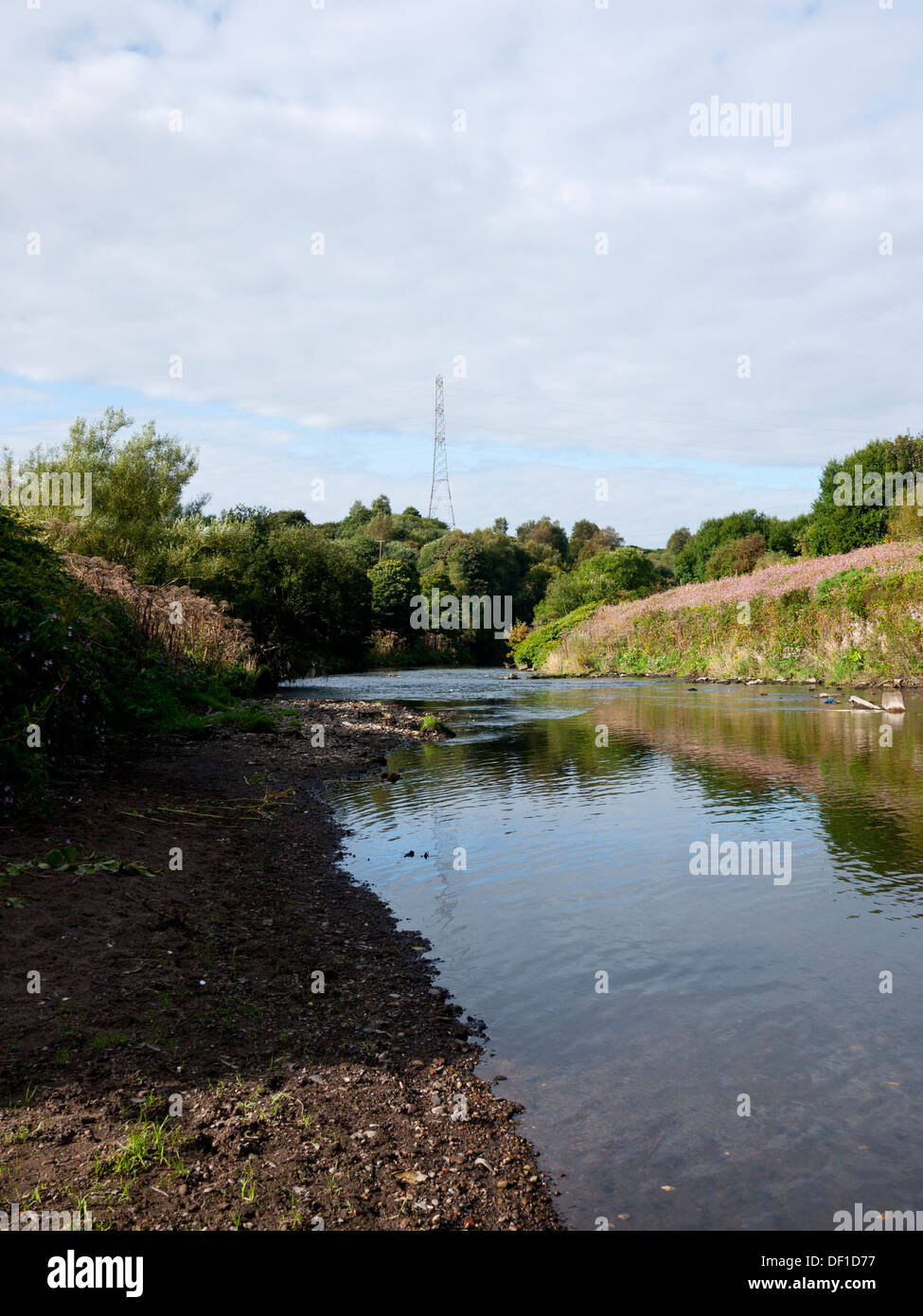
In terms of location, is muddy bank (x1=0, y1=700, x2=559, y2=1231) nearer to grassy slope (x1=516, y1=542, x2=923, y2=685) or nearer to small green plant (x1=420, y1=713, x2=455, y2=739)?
small green plant (x1=420, y1=713, x2=455, y2=739)

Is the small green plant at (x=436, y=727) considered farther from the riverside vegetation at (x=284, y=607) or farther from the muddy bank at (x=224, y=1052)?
the muddy bank at (x=224, y=1052)

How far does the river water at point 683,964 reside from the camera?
4.29 metres

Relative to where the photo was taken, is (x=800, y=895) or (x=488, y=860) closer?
(x=800, y=895)

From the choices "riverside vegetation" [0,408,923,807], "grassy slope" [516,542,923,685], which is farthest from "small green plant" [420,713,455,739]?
"grassy slope" [516,542,923,685]

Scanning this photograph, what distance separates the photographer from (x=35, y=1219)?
3.49 metres

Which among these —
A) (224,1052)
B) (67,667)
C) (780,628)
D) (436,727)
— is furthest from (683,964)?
(780,628)

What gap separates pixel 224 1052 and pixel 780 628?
38969 millimetres

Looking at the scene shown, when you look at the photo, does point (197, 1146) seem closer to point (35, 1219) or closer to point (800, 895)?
point (35, 1219)

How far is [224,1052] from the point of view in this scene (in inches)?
202

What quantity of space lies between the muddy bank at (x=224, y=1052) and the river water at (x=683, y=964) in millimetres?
427

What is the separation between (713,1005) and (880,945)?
7.01 feet

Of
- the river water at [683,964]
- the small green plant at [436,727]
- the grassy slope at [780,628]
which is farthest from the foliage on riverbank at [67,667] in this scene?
the grassy slope at [780,628]

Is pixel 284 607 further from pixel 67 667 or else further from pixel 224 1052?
pixel 224 1052
